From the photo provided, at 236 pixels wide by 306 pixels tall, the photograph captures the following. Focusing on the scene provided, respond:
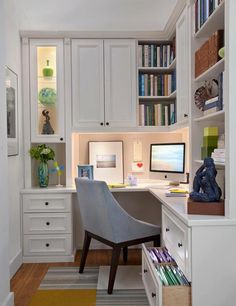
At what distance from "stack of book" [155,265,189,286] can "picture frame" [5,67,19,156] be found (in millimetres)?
1750

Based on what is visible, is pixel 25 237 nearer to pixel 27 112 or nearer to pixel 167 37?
pixel 27 112

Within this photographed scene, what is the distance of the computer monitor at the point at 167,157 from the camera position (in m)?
3.39

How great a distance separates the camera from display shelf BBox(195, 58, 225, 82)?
2202mm

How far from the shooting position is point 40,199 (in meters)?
3.56

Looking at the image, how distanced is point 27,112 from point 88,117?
659 millimetres

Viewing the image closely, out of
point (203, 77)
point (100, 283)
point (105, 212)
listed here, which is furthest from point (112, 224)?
point (203, 77)

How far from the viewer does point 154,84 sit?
12.5 feet

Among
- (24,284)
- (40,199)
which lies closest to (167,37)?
(40,199)

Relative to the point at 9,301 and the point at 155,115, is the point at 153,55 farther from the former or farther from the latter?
the point at 9,301

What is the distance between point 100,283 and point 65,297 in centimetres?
36

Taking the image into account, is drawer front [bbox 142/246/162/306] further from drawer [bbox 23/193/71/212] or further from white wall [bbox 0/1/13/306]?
drawer [bbox 23/193/71/212]

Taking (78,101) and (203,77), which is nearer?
(203,77)

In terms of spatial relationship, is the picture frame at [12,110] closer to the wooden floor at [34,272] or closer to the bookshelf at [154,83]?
the wooden floor at [34,272]

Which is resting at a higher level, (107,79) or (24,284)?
(107,79)
